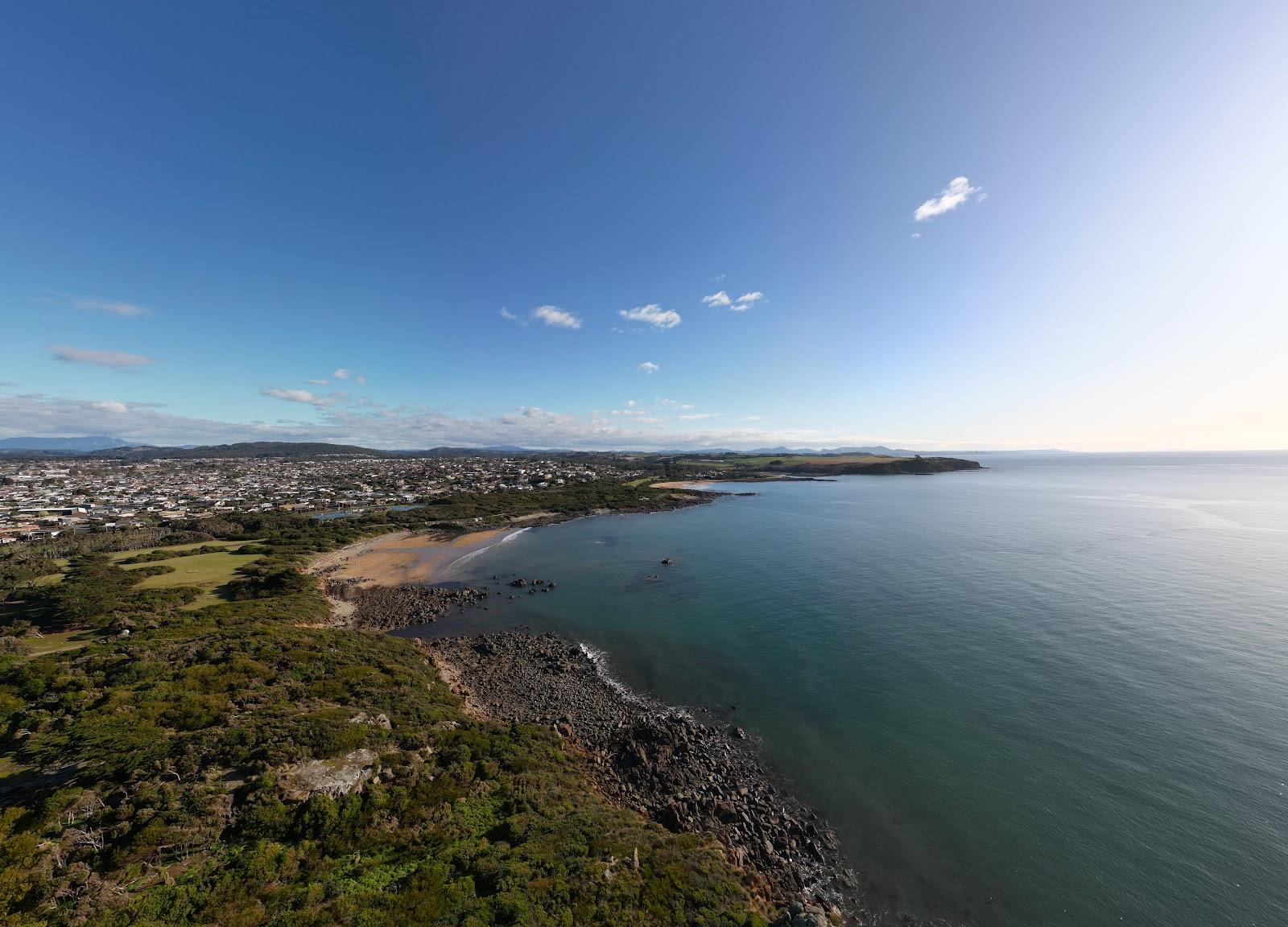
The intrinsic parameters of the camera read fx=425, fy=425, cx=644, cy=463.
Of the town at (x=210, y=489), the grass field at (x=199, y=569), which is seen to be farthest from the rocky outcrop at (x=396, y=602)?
the town at (x=210, y=489)

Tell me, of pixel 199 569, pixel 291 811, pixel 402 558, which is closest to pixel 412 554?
pixel 402 558

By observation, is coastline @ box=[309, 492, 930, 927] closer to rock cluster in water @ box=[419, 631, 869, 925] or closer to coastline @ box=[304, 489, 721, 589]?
rock cluster in water @ box=[419, 631, 869, 925]

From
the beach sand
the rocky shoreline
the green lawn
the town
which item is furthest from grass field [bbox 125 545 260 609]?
the town

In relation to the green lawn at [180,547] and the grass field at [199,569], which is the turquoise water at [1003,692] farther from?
the green lawn at [180,547]

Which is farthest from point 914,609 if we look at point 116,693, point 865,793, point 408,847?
point 116,693

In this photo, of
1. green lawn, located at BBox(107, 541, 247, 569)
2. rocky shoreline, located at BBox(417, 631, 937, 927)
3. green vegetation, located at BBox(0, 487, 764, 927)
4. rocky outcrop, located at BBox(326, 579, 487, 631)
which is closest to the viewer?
green vegetation, located at BBox(0, 487, 764, 927)

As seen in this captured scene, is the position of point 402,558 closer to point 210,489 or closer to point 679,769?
point 679,769

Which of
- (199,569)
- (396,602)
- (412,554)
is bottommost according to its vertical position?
(412,554)

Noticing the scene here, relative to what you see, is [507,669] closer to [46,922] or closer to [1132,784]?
[46,922]
